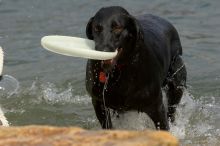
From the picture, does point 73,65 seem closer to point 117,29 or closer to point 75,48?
point 117,29

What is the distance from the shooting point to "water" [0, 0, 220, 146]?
670cm

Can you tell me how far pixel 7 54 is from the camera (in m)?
9.38

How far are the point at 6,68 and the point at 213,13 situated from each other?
4.34 metres

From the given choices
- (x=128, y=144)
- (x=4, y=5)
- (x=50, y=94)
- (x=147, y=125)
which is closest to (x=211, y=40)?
(x=50, y=94)

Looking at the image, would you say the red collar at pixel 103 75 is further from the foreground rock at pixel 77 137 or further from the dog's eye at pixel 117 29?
the foreground rock at pixel 77 137

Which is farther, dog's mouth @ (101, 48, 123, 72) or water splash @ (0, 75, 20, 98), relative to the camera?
water splash @ (0, 75, 20, 98)

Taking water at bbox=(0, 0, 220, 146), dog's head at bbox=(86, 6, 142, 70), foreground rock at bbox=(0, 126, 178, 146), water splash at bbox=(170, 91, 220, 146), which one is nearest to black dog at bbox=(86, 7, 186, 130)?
dog's head at bbox=(86, 6, 142, 70)

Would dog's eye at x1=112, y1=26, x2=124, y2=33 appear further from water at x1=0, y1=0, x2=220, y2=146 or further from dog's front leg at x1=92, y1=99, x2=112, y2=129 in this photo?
water at x1=0, y1=0, x2=220, y2=146

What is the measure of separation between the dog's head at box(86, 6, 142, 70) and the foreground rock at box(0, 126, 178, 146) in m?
2.08

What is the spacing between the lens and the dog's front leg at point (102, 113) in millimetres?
5391

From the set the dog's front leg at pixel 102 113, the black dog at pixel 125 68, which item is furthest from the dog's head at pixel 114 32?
the dog's front leg at pixel 102 113

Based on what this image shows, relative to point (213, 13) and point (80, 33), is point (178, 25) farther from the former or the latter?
point (80, 33)

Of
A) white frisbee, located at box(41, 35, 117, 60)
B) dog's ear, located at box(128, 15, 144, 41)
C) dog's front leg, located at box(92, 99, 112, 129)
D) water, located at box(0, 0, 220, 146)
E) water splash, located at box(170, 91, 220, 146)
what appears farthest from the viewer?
water, located at box(0, 0, 220, 146)

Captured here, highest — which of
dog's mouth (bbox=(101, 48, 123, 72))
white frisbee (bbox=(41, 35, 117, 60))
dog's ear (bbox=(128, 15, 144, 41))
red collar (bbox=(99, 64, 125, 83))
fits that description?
dog's ear (bbox=(128, 15, 144, 41))
